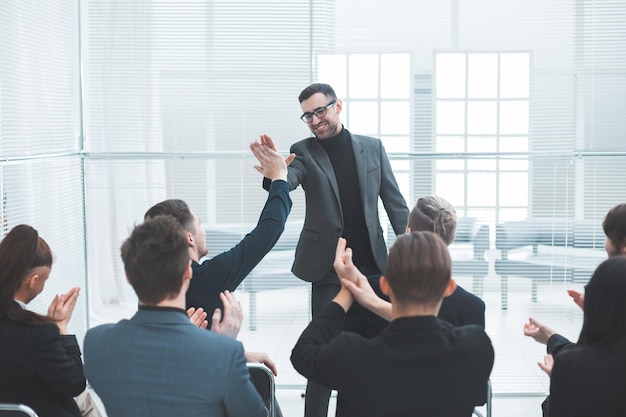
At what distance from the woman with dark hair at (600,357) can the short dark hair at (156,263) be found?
1056 mm

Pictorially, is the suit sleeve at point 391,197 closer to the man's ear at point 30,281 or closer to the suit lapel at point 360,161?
the suit lapel at point 360,161

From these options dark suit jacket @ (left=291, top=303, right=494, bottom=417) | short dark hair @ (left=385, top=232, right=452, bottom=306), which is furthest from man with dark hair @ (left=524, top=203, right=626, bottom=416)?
short dark hair @ (left=385, top=232, right=452, bottom=306)

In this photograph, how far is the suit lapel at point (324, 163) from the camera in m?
4.03

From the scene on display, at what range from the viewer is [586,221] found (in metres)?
5.03

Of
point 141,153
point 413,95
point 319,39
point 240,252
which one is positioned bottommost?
point 240,252

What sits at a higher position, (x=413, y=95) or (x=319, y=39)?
(x=319, y=39)

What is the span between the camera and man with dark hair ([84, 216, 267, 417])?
2.03 m

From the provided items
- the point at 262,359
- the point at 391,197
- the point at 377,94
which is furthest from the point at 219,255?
the point at 377,94

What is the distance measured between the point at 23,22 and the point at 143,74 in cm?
94

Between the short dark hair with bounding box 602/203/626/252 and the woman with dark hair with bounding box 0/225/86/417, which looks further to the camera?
the short dark hair with bounding box 602/203/626/252

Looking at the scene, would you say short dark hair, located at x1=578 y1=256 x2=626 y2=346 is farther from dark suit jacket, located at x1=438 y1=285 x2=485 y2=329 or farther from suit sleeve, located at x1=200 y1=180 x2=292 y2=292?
suit sleeve, located at x1=200 y1=180 x2=292 y2=292

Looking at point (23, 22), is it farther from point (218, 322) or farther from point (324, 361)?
point (324, 361)

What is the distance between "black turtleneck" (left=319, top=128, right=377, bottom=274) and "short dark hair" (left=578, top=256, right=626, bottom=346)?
185cm

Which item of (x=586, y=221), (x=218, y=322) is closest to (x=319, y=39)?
(x=586, y=221)
